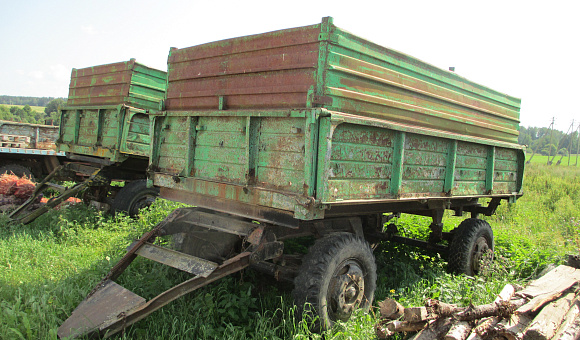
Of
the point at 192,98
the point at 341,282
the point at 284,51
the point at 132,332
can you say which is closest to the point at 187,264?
the point at 132,332

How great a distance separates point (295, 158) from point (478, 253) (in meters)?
3.47

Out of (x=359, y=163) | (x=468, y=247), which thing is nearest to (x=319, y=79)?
(x=359, y=163)

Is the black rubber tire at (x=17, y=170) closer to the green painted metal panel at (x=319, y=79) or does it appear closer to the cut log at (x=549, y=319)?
the green painted metal panel at (x=319, y=79)

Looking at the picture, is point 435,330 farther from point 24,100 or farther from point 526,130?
point 24,100

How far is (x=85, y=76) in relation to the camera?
724 centimetres

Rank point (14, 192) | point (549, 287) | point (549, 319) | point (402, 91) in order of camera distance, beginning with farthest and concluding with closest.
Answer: point (14, 192) → point (402, 91) → point (549, 287) → point (549, 319)

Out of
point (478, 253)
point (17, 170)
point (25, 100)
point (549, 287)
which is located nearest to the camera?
point (549, 287)

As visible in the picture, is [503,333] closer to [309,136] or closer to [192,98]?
[309,136]

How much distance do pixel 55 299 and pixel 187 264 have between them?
51.8 inches

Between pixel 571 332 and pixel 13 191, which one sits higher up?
pixel 13 191

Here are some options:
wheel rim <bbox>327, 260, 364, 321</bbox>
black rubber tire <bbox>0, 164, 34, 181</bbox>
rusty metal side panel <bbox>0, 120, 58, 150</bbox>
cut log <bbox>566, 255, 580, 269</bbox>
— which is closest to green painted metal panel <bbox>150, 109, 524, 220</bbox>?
wheel rim <bbox>327, 260, 364, 321</bbox>

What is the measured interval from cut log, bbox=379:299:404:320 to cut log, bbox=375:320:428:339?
0.15ft

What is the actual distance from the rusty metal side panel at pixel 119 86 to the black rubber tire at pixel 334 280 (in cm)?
436

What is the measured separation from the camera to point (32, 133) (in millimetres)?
9906
